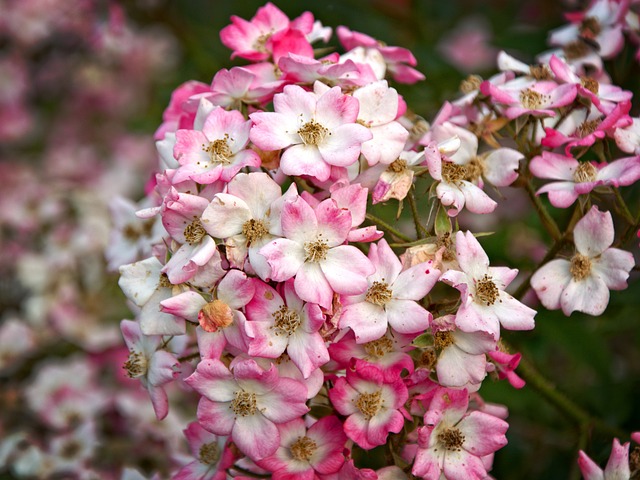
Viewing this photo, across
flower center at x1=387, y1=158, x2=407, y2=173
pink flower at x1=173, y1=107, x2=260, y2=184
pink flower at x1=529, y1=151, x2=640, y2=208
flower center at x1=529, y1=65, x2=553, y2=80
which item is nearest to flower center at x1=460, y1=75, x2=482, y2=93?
flower center at x1=529, y1=65, x2=553, y2=80

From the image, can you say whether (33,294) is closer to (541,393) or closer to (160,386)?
(160,386)

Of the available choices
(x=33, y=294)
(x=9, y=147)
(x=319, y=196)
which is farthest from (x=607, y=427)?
(x=9, y=147)

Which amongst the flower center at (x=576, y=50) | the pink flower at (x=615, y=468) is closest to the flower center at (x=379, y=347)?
the pink flower at (x=615, y=468)

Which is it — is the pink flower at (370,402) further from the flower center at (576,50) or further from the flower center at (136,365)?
the flower center at (576,50)

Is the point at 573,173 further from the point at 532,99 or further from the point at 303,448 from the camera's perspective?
the point at 303,448

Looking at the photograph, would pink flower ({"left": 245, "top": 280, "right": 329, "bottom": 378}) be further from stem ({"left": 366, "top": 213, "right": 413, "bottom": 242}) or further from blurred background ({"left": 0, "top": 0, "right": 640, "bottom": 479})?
blurred background ({"left": 0, "top": 0, "right": 640, "bottom": 479})

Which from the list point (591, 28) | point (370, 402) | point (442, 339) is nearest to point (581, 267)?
point (442, 339)
